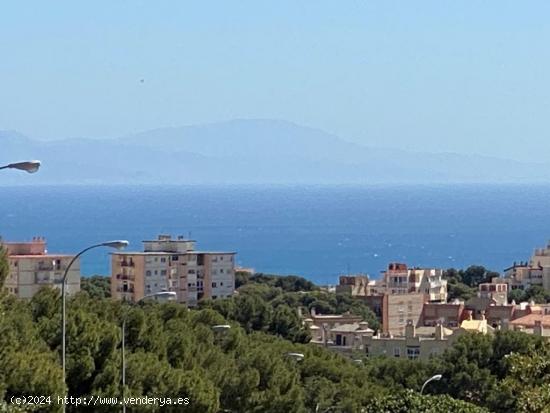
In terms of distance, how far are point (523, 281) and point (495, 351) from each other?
6509 cm

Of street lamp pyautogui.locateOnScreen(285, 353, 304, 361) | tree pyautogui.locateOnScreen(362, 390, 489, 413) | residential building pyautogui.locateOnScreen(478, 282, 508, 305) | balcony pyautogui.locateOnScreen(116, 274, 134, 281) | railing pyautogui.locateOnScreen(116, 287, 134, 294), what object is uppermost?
tree pyautogui.locateOnScreen(362, 390, 489, 413)

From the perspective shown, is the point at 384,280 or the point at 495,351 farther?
the point at 384,280

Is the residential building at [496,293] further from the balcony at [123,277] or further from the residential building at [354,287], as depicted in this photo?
the balcony at [123,277]

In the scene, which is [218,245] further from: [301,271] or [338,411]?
[338,411]

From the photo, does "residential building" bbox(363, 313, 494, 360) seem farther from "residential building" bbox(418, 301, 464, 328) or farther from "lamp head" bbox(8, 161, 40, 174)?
"lamp head" bbox(8, 161, 40, 174)

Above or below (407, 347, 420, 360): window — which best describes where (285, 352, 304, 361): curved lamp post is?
above

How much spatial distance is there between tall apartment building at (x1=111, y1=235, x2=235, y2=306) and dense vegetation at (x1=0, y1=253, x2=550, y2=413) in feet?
116

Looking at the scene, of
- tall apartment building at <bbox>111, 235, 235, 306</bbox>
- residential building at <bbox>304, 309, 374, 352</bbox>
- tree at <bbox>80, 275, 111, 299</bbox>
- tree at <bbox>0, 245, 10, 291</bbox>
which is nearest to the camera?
tree at <bbox>0, 245, 10, 291</bbox>

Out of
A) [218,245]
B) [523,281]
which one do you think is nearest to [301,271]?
[218,245]

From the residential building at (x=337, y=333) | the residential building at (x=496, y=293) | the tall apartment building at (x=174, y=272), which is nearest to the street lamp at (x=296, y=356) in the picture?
the residential building at (x=337, y=333)

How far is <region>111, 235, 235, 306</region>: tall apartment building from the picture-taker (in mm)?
81188

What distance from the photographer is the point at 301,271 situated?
157000mm

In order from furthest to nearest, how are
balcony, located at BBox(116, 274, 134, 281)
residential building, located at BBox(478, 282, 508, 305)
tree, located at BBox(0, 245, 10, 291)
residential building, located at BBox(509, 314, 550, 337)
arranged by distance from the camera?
residential building, located at BBox(478, 282, 508, 305)
balcony, located at BBox(116, 274, 134, 281)
residential building, located at BBox(509, 314, 550, 337)
tree, located at BBox(0, 245, 10, 291)

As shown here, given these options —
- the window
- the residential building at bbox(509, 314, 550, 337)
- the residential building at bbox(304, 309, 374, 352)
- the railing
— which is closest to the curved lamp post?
the window
